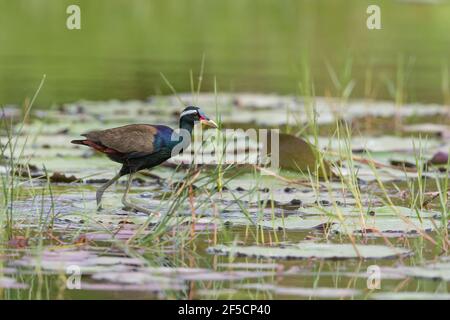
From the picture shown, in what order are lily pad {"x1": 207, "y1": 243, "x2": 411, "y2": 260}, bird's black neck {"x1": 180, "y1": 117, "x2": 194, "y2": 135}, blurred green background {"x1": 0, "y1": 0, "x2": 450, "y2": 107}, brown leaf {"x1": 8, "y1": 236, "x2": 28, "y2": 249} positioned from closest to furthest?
1. lily pad {"x1": 207, "y1": 243, "x2": 411, "y2": 260}
2. brown leaf {"x1": 8, "y1": 236, "x2": 28, "y2": 249}
3. bird's black neck {"x1": 180, "y1": 117, "x2": 194, "y2": 135}
4. blurred green background {"x1": 0, "y1": 0, "x2": 450, "y2": 107}

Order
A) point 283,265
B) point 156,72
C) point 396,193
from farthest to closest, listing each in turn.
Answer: point 156,72, point 396,193, point 283,265

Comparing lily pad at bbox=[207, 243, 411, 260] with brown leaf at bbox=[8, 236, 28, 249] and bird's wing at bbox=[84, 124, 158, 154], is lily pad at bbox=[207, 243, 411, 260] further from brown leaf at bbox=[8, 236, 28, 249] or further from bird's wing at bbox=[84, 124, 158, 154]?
bird's wing at bbox=[84, 124, 158, 154]

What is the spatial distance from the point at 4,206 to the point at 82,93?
740cm

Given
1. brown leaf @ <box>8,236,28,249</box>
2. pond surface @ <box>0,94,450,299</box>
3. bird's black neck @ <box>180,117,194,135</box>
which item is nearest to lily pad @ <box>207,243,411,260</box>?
pond surface @ <box>0,94,450,299</box>

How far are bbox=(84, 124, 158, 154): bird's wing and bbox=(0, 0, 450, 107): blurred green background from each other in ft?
9.74

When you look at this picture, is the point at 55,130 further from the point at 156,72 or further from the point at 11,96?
the point at 156,72

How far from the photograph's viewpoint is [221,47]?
707 inches

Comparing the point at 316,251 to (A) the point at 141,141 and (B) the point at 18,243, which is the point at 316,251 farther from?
(A) the point at 141,141

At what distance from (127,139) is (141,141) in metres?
0.09

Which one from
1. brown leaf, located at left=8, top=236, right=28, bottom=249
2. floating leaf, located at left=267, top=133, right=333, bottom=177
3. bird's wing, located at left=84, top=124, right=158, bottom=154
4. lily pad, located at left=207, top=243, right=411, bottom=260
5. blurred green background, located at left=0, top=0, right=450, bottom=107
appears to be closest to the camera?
A: lily pad, located at left=207, top=243, right=411, bottom=260

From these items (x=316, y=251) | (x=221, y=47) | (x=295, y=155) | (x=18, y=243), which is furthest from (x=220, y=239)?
(x=221, y=47)

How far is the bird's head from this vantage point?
7.15m
